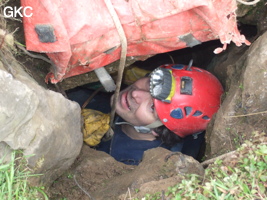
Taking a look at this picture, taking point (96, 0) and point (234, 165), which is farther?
point (96, 0)

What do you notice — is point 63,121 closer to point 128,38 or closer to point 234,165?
point 128,38

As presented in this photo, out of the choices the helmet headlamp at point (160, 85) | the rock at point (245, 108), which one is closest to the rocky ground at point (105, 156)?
the rock at point (245, 108)

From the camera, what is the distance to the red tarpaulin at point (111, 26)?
2.40 m

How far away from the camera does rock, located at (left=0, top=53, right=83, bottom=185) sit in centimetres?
198

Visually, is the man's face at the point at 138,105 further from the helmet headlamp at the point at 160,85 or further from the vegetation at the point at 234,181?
the vegetation at the point at 234,181

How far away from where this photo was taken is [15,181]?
6.73 ft

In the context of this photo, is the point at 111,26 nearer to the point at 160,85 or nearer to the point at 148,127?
the point at 160,85

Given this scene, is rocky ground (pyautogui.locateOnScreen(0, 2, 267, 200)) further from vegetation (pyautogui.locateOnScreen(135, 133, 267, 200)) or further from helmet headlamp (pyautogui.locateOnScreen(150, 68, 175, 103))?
helmet headlamp (pyautogui.locateOnScreen(150, 68, 175, 103))

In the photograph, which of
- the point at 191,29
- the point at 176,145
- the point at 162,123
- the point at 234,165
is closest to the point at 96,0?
the point at 191,29

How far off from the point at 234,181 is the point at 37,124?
56.1 inches

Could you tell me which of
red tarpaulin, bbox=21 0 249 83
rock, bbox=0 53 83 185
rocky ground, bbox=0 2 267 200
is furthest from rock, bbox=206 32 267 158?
rock, bbox=0 53 83 185

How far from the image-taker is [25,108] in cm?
208

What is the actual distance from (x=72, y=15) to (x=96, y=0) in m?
0.24

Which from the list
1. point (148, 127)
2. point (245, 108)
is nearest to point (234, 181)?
point (245, 108)
